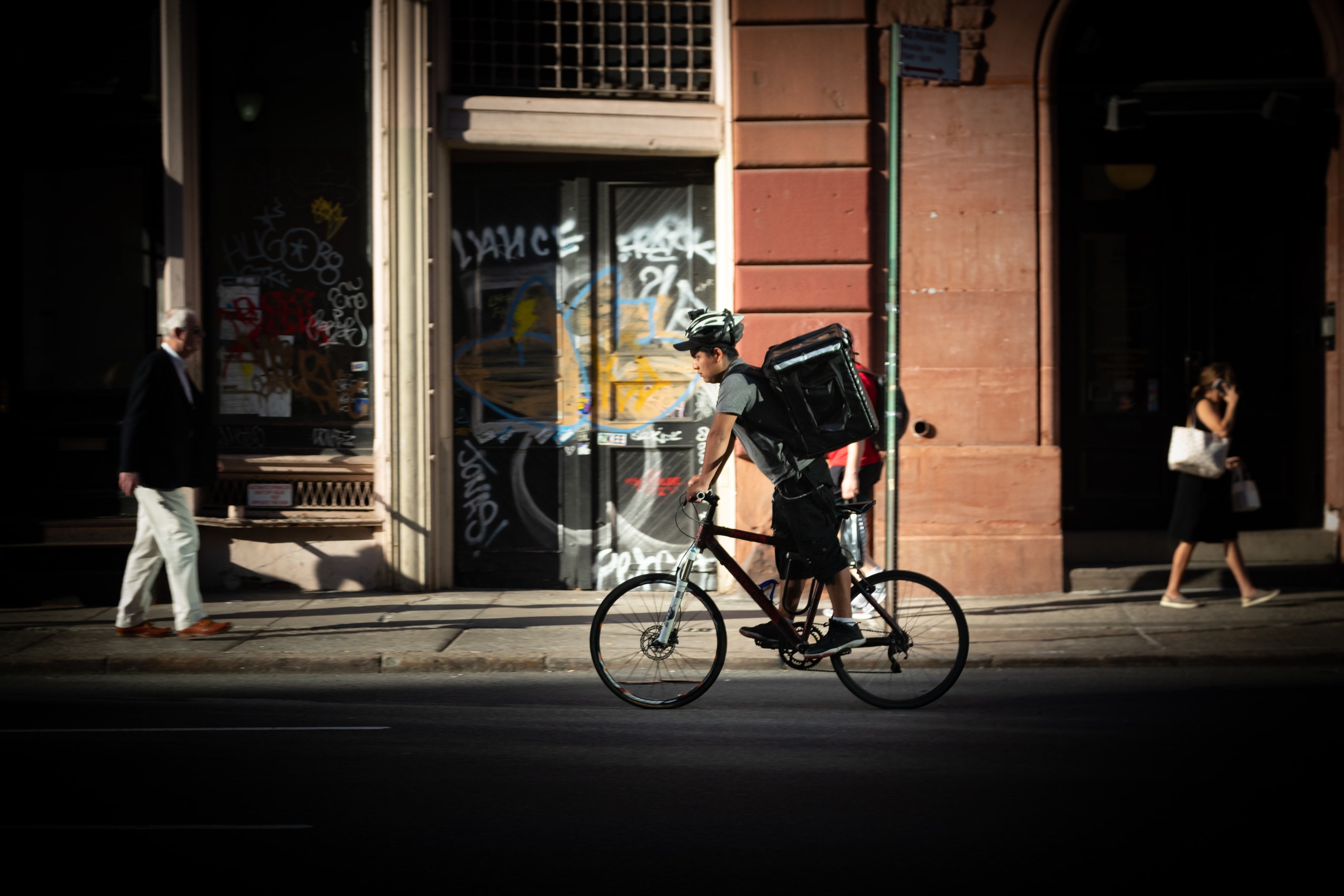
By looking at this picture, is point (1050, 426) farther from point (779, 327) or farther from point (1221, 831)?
point (1221, 831)

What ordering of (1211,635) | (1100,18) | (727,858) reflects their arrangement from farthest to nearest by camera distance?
1. (1100,18)
2. (1211,635)
3. (727,858)

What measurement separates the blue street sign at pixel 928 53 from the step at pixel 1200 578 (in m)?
4.07

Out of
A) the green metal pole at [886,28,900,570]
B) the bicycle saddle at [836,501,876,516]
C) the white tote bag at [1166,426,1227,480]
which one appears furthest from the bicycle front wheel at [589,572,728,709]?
the white tote bag at [1166,426,1227,480]

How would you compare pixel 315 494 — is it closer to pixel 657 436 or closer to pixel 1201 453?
pixel 657 436

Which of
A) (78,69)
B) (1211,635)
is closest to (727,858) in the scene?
(1211,635)

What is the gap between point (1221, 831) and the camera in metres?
4.08

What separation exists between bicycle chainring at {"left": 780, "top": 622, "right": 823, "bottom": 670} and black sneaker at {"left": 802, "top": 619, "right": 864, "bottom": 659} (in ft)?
0.11

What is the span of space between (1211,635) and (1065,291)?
3993 mm

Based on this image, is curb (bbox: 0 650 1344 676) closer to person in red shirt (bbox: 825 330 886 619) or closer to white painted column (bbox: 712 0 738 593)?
person in red shirt (bbox: 825 330 886 619)

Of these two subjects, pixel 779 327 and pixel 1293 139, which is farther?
pixel 1293 139

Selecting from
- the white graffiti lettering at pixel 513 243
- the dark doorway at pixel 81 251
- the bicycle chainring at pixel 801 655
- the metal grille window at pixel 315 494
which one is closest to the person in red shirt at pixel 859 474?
the bicycle chainring at pixel 801 655

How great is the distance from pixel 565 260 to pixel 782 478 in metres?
4.66

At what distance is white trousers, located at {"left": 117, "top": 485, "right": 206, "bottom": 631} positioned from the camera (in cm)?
766

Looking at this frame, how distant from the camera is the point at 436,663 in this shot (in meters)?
7.16
